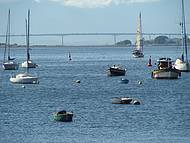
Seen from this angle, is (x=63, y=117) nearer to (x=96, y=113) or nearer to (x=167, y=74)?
(x=96, y=113)

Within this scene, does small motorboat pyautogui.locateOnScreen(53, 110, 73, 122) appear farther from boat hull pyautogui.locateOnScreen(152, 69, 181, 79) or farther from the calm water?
boat hull pyautogui.locateOnScreen(152, 69, 181, 79)

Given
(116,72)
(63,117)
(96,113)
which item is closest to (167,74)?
(116,72)

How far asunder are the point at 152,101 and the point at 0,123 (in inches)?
915

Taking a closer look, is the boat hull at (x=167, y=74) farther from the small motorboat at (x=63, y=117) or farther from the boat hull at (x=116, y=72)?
the small motorboat at (x=63, y=117)

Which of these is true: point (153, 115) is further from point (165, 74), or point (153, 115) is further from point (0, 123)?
point (165, 74)

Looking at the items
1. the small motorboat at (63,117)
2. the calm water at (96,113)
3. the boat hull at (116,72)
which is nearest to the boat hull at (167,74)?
the calm water at (96,113)

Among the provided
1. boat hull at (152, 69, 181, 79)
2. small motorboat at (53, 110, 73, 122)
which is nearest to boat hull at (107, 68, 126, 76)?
boat hull at (152, 69, 181, 79)

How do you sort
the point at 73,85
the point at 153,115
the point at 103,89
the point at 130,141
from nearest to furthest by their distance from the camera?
the point at 130,141
the point at 153,115
the point at 103,89
the point at 73,85

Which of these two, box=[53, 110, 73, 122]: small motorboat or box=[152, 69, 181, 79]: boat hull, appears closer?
box=[53, 110, 73, 122]: small motorboat

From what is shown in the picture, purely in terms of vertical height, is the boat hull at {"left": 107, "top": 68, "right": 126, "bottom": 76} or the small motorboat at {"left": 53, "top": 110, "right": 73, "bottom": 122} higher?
the boat hull at {"left": 107, "top": 68, "right": 126, "bottom": 76}

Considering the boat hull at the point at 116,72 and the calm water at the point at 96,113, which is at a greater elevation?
the boat hull at the point at 116,72

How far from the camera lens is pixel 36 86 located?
108 meters

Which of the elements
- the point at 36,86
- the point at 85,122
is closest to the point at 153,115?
the point at 85,122

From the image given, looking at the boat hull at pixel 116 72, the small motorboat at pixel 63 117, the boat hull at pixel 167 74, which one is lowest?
the small motorboat at pixel 63 117
